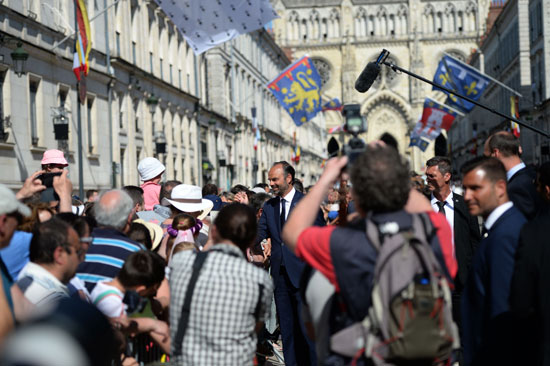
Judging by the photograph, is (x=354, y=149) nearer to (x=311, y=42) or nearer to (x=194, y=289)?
(x=194, y=289)

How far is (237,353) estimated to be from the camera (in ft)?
13.6

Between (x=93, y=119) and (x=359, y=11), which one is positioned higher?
(x=359, y=11)

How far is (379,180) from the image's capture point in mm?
3732

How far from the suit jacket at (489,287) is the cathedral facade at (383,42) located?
87555 mm

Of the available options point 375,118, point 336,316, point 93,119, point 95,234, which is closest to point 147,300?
point 95,234

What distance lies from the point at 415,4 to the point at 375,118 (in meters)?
14.3

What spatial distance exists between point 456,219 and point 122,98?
22.3 metres

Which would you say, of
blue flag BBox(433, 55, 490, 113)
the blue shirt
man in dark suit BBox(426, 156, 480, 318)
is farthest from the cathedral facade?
the blue shirt

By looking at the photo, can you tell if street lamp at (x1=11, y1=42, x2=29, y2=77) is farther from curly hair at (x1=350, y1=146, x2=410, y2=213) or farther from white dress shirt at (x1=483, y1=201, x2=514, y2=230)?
curly hair at (x1=350, y1=146, x2=410, y2=213)

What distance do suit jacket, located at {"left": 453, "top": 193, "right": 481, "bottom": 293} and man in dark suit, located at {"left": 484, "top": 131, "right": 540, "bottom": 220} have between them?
3.16ft

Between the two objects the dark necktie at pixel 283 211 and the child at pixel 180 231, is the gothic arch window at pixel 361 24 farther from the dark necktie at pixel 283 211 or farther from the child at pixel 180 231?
the child at pixel 180 231

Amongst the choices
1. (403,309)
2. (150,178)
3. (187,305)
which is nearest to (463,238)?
(150,178)

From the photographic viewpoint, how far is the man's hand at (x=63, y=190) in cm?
631

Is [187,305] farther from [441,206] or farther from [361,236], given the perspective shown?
[441,206]
